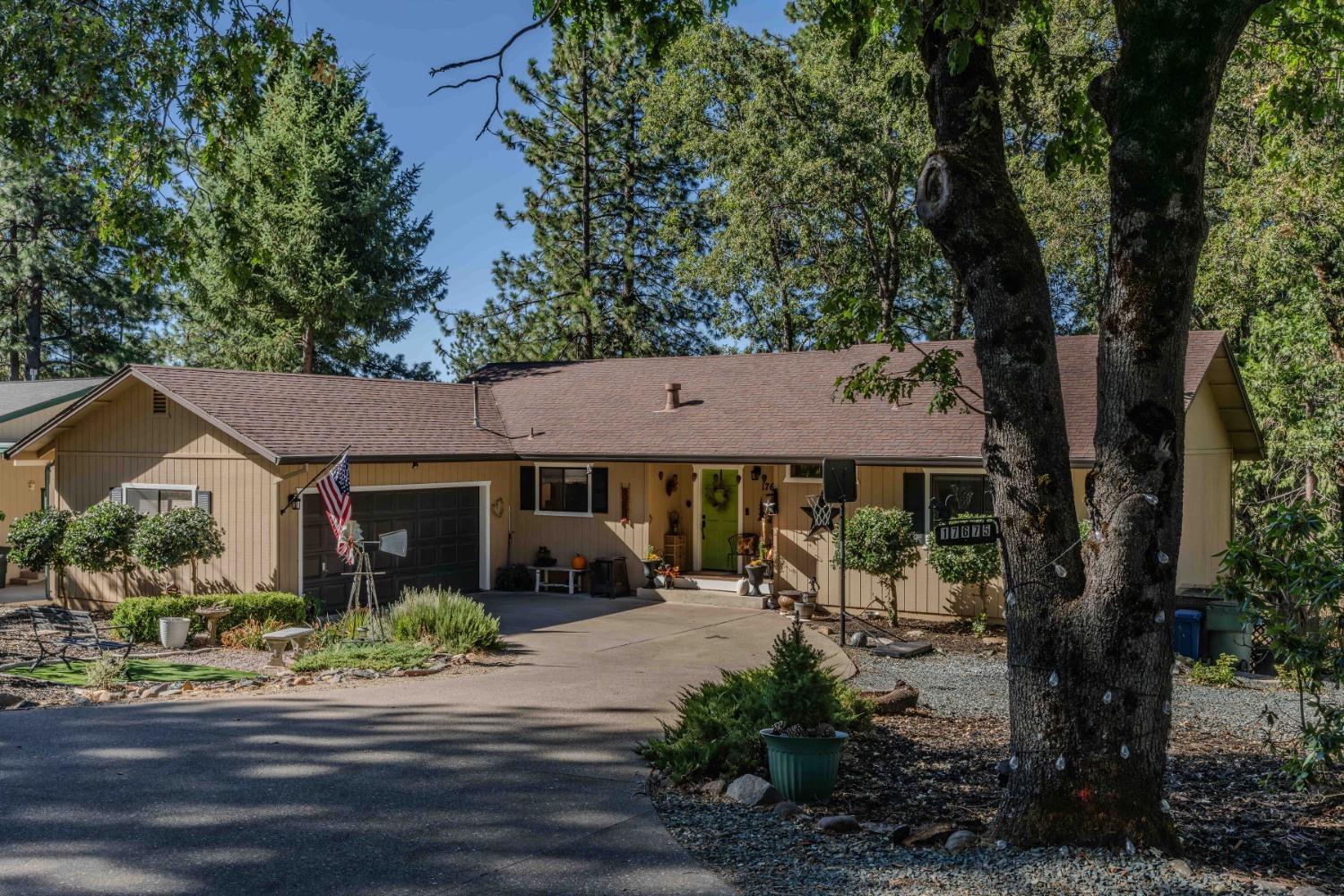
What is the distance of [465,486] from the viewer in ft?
60.3

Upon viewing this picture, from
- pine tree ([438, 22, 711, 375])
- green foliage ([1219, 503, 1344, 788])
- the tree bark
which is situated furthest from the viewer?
pine tree ([438, 22, 711, 375])

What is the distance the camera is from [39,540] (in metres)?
15.6

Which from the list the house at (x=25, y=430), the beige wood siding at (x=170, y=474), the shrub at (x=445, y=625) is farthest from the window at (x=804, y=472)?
the house at (x=25, y=430)

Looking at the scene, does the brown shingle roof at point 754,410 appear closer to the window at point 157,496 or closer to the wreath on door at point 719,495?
the wreath on door at point 719,495

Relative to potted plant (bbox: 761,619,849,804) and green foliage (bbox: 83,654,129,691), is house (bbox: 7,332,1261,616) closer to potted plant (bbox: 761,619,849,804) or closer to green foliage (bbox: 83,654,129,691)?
green foliage (bbox: 83,654,129,691)

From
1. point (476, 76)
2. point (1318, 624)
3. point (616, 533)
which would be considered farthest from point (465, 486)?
point (1318, 624)

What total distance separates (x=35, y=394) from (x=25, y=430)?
9.10 feet

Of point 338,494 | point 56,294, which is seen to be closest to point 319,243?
point 56,294

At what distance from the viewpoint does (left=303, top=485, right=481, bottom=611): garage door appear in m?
15.6

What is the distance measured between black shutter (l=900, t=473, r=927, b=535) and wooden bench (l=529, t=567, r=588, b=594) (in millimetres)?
6064

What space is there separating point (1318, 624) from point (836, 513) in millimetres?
9846

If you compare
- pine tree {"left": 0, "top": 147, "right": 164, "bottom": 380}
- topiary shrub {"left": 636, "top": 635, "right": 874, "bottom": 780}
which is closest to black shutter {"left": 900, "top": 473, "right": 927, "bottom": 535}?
topiary shrub {"left": 636, "top": 635, "right": 874, "bottom": 780}

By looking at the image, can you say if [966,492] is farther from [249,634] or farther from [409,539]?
[249,634]

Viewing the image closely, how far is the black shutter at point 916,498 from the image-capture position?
53.0ft
